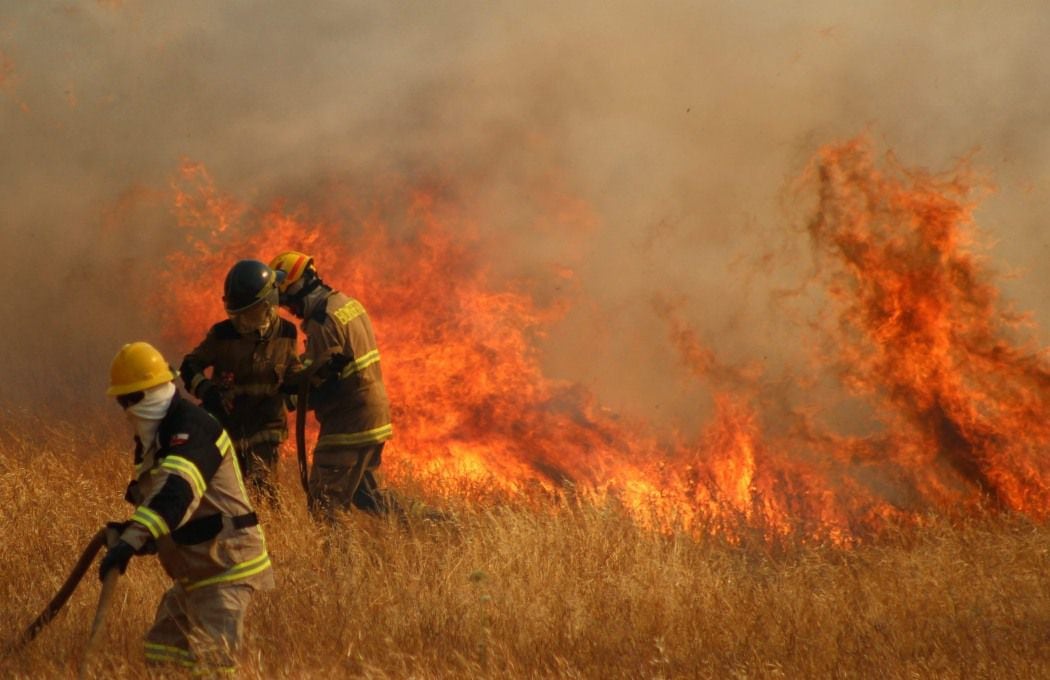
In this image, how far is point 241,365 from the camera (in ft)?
24.7

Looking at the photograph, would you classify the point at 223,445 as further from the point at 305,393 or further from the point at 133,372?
the point at 305,393

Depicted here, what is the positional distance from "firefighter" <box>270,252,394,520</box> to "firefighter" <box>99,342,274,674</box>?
7.92ft

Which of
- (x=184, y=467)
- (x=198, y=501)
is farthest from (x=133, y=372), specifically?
(x=198, y=501)

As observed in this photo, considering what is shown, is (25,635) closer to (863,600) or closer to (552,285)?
(863,600)

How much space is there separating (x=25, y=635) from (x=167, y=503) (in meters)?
0.94

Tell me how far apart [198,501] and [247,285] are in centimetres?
272

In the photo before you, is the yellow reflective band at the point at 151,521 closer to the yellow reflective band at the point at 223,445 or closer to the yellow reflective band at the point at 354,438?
the yellow reflective band at the point at 223,445

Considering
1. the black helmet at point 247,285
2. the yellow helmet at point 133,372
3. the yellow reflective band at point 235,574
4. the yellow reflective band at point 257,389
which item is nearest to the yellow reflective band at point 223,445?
the yellow helmet at point 133,372

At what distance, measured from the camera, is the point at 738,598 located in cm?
645

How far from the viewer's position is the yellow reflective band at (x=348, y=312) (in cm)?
752

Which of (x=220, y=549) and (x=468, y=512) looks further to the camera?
(x=468, y=512)

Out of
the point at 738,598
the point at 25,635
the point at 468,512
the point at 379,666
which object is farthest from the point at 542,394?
the point at 25,635

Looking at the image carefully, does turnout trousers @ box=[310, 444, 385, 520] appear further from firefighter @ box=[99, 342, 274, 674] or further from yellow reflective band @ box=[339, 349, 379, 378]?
firefighter @ box=[99, 342, 274, 674]

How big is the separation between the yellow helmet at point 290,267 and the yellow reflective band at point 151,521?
3.21 meters
